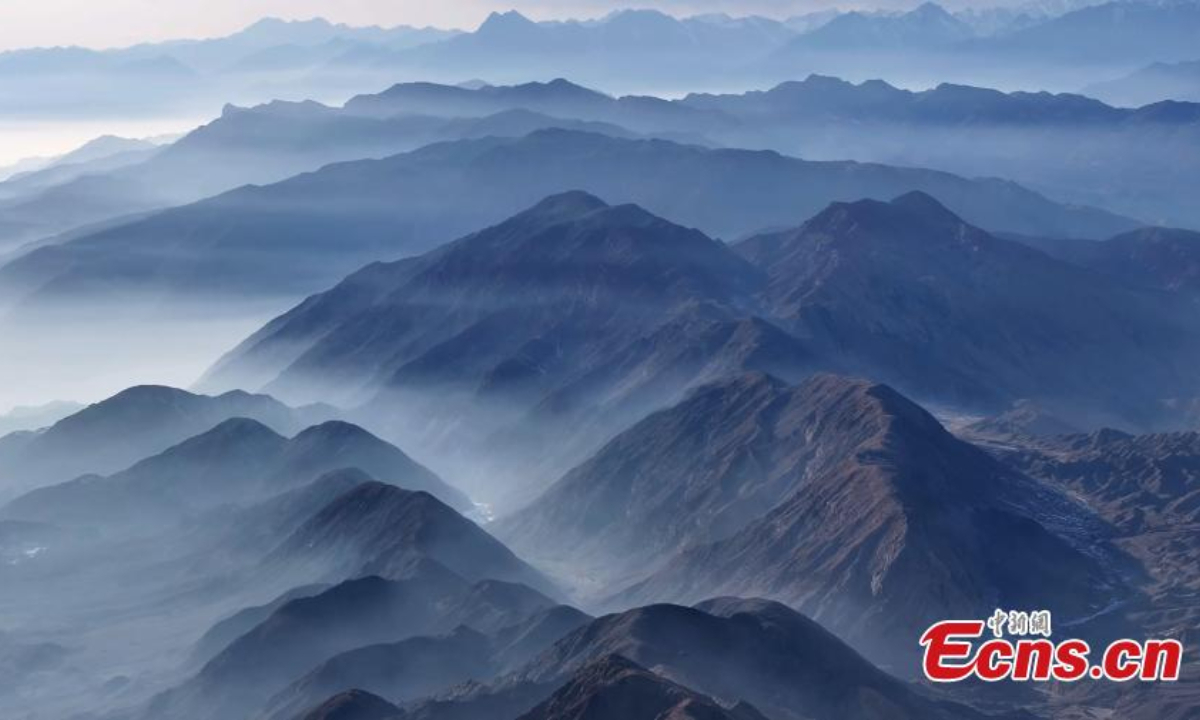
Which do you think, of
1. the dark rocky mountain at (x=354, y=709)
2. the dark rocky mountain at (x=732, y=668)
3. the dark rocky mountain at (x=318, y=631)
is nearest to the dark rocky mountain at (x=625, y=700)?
the dark rocky mountain at (x=732, y=668)

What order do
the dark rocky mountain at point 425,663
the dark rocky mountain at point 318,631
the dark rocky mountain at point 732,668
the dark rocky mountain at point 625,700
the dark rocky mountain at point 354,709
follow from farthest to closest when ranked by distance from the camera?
the dark rocky mountain at point 318,631 → the dark rocky mountain at point 425,663 → the dark rocky mountain at point 732,668 → the dark rocky mountain at point 354,709 → the dark rocky mountain at point 625,700

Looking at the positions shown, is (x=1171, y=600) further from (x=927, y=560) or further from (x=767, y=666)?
(x=767, y=666)

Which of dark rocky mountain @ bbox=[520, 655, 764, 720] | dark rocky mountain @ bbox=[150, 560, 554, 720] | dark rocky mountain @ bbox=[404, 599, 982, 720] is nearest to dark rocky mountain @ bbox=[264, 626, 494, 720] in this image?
dark rocky mountain @ bbox=[150, 560, 554, 720]

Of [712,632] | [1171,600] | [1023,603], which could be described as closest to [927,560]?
[1023,603]

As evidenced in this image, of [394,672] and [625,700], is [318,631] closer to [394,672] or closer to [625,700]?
[394,672]

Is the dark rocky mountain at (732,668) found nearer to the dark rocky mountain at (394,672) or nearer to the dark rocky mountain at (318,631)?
the dark rocky mountain at (394,672)

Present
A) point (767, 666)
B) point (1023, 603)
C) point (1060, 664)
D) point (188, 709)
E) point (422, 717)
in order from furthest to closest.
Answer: point (1023, 603), point (188, 709), point (1060, 664), point (767, 666), point (422, 717)
